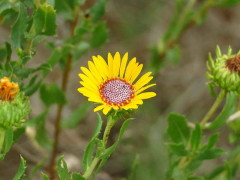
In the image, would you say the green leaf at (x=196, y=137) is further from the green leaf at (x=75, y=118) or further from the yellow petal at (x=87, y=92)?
the green leaf at (x=75, y=118)

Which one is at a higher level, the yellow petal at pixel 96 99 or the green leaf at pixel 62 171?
the yellow petal at pixel 96 99

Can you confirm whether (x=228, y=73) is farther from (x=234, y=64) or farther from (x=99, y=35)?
(x=99, y=35)

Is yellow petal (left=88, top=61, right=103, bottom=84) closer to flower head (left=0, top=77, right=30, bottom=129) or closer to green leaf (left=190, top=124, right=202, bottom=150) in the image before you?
flower head (left=0, top=77, right=30, bottom=129)

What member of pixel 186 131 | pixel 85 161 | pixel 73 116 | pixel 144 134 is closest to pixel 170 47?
pixel 144 134

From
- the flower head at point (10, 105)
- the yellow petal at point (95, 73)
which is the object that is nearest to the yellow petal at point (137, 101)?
the yellow petal at point (95, 73)

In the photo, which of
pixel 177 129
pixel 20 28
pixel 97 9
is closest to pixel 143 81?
pixel 177 129
